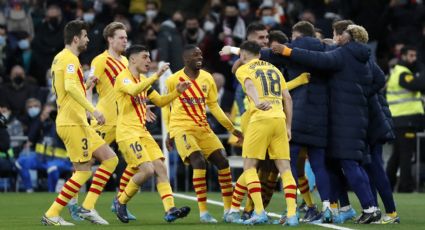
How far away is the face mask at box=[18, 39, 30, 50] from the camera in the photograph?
93.8 ft

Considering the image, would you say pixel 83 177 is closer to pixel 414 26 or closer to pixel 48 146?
pixel 48 146

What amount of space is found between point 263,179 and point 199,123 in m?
1.04

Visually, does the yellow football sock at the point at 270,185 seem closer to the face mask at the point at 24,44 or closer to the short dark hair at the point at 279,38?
the short dark hair at the point at 279,38

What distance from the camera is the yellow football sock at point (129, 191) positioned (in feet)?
57.3

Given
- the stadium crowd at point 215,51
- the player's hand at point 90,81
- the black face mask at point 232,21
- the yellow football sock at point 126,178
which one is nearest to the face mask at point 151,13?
the stadium crowd at point 215,51

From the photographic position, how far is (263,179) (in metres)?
17.6

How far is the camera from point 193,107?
58.3 feet

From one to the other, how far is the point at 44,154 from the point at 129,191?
774cm

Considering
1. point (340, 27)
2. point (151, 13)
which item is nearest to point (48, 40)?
point (151, 13)

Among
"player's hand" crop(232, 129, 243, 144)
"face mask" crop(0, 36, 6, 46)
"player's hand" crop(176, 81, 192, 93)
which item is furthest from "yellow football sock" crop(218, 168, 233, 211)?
"face mask" crop(0, 36, 6, 46)

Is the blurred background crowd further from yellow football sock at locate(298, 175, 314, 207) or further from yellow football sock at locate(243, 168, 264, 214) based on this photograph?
yellow football sock at locate(243, 168, 264, 214)

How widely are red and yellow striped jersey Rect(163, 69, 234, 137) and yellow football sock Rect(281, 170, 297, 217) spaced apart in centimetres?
145

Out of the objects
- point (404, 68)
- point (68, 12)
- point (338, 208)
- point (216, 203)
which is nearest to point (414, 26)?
point (404, 68)

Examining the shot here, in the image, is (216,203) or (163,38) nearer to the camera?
(216,203)
